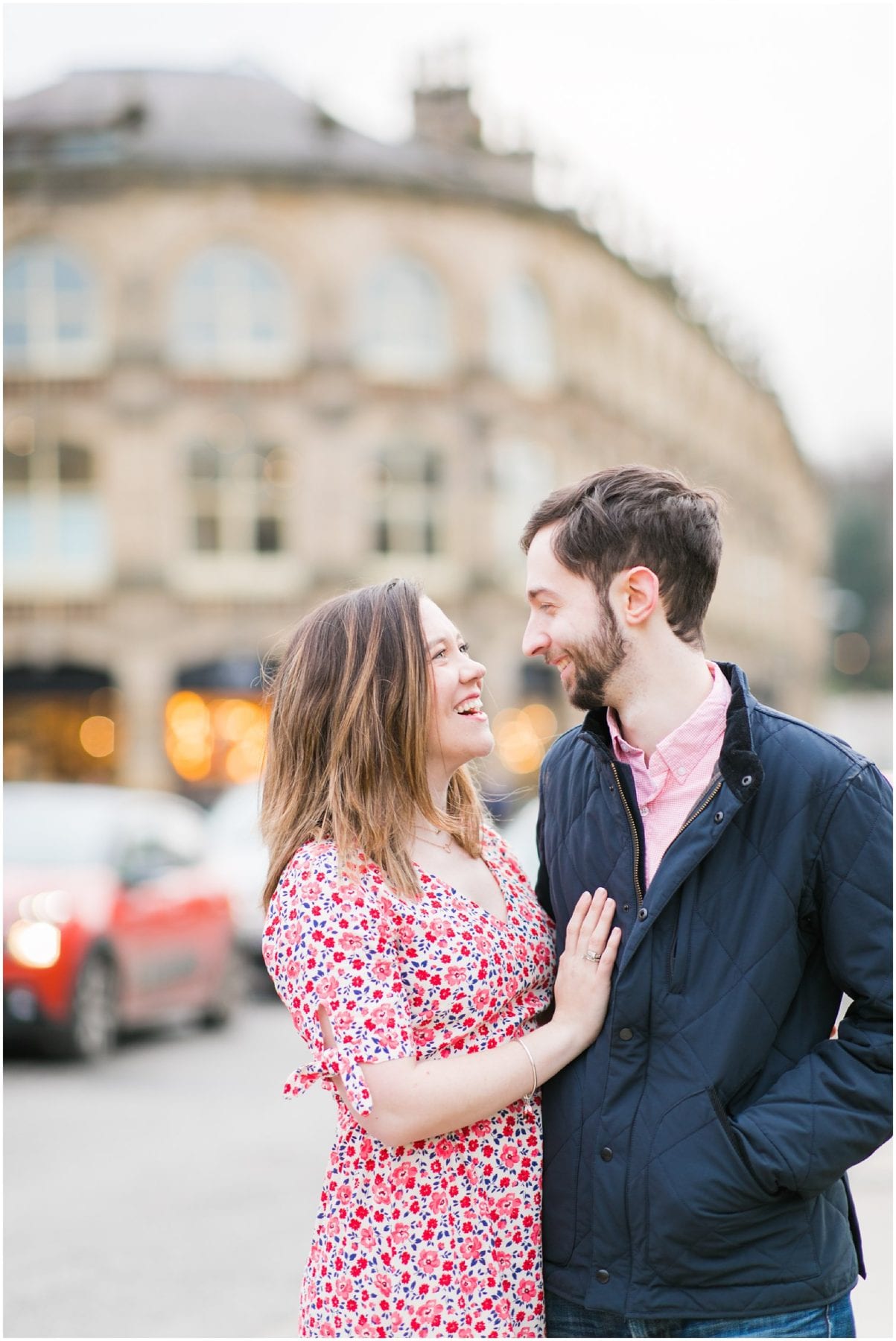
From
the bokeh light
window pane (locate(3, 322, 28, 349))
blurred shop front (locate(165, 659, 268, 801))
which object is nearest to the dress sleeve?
blurred shop front (locate(165, 659, 268, 801))

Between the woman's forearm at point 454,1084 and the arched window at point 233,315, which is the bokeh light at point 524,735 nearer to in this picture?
the arched window at point 233,315

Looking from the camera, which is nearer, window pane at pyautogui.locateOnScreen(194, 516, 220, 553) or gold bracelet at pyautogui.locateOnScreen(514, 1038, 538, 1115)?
gold bracelet at pyautogui.locateOnScreen(514, 1038, 538, 1115)

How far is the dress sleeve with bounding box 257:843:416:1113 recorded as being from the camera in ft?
9.07

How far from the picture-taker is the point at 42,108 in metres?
36.2

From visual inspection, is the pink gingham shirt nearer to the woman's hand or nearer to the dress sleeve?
the woman's hand

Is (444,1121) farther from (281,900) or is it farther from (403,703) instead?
(403,703)

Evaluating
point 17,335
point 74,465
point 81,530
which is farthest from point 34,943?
point 17,335

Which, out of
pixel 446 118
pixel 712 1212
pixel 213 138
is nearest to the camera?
pixel 712 1212

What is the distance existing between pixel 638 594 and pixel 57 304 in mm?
31355

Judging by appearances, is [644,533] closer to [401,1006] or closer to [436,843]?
[436,843]

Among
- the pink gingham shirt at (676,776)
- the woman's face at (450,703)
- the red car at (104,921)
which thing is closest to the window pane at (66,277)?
the red car at (104,921)

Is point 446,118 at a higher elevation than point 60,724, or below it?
higher

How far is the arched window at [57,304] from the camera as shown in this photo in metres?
32.3

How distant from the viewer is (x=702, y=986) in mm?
2766
